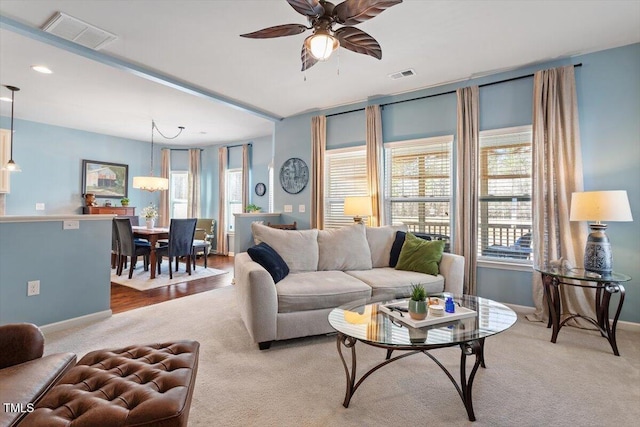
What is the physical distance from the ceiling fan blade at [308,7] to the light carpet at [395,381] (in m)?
2.42

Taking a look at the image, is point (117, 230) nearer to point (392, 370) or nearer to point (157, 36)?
point (157, 36)

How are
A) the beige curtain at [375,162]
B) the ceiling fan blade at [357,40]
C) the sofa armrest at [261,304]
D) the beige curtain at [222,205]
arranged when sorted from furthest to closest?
the beige curtain at [222,205], the beige curtain at [375,162], the sofa armrest at [261,304], the ceiling fan blade at [357,40]

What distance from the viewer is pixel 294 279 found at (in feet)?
9.53

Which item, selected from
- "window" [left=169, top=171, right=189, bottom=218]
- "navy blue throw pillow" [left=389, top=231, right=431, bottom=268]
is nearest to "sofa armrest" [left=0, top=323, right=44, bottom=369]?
"navy blue throw pillow" [left=389, top=231, right=431, bottom=268]

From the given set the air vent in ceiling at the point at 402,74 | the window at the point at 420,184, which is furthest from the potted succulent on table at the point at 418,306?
the air vent in ceiling at the point at 402,74

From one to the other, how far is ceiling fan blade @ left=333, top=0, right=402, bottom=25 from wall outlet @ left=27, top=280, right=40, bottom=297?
336cm

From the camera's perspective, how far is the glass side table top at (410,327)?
1.65 m

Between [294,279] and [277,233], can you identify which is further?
[277,233]

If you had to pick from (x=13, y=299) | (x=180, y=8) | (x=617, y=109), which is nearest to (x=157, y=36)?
(x=180, y=8)

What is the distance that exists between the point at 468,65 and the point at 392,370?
3365 millimetres

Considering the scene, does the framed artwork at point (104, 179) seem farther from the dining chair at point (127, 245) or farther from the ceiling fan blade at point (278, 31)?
the ceiling fan blade at point (278, 31)

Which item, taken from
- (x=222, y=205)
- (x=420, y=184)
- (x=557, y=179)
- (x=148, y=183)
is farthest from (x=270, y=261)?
(x=222, y=205)

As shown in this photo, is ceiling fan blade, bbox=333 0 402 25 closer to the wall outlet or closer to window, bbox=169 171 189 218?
the wall outlet

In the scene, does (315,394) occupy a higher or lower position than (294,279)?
lower
